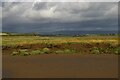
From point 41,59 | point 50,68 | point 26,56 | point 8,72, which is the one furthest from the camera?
point 26,56

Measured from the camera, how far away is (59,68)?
1641cm

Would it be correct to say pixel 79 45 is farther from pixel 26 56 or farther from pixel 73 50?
pixel 26 56

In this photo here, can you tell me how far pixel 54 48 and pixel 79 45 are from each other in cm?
222

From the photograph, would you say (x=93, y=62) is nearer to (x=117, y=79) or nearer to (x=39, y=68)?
(x=39, y=68)

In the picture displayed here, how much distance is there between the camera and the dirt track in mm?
14500

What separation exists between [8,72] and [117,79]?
5.61m

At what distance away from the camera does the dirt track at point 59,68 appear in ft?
47.6

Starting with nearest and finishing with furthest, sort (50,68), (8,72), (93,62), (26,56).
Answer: (8,72)
(50,68)
(93,62)
(26,56)

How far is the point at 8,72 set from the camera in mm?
15344

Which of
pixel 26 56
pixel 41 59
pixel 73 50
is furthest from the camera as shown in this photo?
pixel 73 50

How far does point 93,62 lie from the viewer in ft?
59.9

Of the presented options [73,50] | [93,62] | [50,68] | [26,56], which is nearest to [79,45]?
[73,50]

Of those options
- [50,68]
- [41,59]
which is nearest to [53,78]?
[50,68]

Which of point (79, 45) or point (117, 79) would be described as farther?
point (79, 45)
